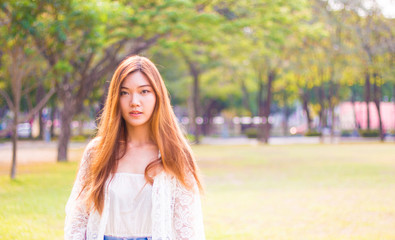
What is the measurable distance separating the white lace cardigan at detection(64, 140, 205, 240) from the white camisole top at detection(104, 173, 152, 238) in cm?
4

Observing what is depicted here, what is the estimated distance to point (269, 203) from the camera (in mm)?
10117

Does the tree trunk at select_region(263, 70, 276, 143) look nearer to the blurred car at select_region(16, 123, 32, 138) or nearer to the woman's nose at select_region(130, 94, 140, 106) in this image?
the blurred car at select_region(16, 123, 32, 138)

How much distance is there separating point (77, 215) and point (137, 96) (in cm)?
→ 68

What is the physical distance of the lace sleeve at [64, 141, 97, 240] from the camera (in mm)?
2682

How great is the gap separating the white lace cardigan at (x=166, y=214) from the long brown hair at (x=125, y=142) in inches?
1.8

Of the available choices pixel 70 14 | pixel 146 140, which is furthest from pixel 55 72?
pixel 146 140

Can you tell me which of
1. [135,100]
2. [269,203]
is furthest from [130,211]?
[269,203]

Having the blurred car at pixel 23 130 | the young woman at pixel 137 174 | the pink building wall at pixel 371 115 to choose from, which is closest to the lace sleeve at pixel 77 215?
the young woman at pixel 137 174

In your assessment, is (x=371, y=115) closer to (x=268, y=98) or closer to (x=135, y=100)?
(x=268, y=98)

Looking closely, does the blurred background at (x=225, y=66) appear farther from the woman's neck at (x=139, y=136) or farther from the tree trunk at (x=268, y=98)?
the woman's neck at (x=139, y=136)

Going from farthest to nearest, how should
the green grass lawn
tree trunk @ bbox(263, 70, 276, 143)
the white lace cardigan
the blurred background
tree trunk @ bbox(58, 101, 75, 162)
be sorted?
tree trunk @ bbox(263, 70, 276, 143) → tree trunk @ bbox(58, 101, 75, 162) → the blurred background → the green grass lawn → the white lace cardigan

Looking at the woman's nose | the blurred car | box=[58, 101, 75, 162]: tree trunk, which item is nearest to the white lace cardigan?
the woman's nose

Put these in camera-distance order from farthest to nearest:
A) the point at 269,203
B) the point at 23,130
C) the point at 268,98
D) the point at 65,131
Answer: the point at 23,130 → the point at 268,98 → the point at 65,131 → the point at 269,203

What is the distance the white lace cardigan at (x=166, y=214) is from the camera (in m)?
Result: 2.61
